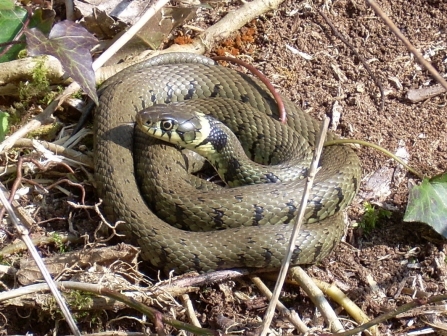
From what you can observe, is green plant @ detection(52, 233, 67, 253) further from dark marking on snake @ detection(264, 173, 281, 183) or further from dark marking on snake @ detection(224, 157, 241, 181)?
dark marking on snake @ detection(264, 173, 281, 183)

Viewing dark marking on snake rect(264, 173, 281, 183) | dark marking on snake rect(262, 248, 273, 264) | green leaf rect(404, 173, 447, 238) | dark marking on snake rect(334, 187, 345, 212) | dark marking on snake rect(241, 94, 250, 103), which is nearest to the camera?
dark marking on snake rect(262, 248, 273, 264)

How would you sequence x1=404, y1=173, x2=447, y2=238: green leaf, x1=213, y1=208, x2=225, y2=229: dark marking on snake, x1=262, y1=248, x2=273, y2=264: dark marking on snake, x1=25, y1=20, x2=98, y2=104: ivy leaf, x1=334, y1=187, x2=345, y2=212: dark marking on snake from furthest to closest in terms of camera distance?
x1=334, y1=187, x2=345, y2=212: dark marking on snake → x1=213, y1=208, x2=225, y2=229: dark marking on snake → x1=404, y1=173, x2=447, y2=238: green leaf → x1=262, y1=248, x2=273, y2=264: dark marking on snake → x1=25, y1=20, x2=98, y2=104: ivy leaf

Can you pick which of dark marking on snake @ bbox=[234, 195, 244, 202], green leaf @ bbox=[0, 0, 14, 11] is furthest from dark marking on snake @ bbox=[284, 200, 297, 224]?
green leaf @ bbox=[0, 0, 14, 11]

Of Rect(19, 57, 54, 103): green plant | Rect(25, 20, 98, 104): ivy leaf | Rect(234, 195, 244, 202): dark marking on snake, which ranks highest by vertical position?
Rect(25, 20, 98, 104): ivy leaf

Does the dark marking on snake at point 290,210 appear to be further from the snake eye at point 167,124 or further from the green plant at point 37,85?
the green plant at point 37,85

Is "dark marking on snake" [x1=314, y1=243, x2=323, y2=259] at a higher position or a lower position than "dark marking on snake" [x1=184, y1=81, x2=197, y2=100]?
lower

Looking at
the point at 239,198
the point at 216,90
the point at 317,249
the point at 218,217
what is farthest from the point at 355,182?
the point at 216,90
